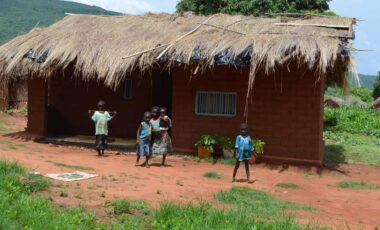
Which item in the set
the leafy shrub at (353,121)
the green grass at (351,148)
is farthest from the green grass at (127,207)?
the leafy shrub at (353,121)

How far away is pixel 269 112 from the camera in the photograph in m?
12.4

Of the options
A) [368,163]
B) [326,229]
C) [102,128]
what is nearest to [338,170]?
[368,163]

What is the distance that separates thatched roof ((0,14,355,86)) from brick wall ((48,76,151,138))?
5.68 ft

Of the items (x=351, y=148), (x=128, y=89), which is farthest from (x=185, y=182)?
(x=351, y=148)

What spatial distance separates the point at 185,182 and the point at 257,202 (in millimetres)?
2017

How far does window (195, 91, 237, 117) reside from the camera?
12812 millimetres

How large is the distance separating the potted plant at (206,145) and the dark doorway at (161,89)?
299cm

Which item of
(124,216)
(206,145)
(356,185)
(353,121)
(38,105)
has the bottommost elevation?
(356,185)

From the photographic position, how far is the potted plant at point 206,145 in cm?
1253

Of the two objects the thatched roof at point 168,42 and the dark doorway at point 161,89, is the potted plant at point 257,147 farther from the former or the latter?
the dark doorway at point 161,89

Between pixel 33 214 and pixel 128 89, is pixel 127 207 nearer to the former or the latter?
pixel 33 214

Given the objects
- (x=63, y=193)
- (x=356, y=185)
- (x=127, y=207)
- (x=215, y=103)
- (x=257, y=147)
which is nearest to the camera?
(x=127, y=207)

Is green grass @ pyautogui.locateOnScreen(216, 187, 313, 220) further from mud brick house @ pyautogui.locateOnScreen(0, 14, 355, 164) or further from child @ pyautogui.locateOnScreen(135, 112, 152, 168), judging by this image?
mud brick house @ pyautogui.locateOnScreen(0, 14, 355, 164)

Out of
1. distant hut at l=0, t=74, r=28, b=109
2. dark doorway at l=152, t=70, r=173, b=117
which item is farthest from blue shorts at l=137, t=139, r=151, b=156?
distant hut at l=0, t=74, r=28, b=109
